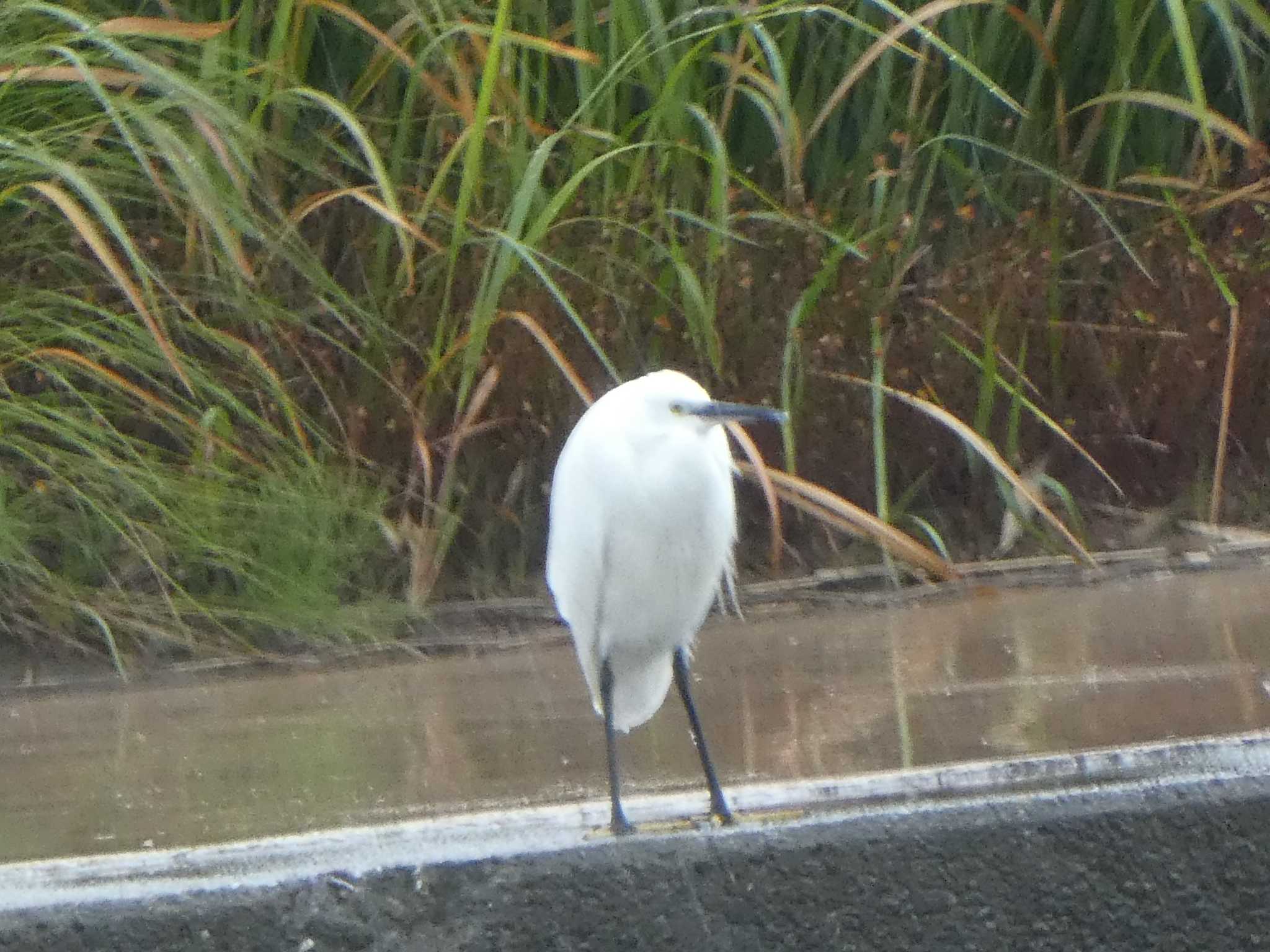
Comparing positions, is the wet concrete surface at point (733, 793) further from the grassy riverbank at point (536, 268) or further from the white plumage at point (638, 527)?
the grassy riverbank at point (536, 268)

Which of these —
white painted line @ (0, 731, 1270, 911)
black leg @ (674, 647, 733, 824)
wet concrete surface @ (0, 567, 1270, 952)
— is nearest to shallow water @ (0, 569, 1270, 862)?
wet concrete surface @ (0, 567, 1270, 952)

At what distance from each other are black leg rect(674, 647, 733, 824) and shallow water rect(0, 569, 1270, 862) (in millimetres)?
113

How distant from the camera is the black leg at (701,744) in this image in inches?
84.4

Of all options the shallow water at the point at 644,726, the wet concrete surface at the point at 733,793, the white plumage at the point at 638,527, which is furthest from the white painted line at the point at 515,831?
the white plumage at the point at 638,527

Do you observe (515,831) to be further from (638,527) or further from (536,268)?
(536,268)

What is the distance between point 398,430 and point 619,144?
0.69m

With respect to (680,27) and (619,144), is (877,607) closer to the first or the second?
(619,144)

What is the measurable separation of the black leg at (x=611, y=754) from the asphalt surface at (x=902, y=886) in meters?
0.15

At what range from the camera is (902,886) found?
1687 mm

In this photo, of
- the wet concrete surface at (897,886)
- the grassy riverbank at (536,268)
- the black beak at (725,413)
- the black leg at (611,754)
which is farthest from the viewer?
the grassy riverbank at (536,268)

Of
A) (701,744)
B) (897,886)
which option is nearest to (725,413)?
A: (701,744)

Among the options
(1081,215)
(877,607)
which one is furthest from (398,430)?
(1081,215)

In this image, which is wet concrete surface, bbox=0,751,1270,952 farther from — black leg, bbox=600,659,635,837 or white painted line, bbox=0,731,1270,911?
black leg, bbox=600,659,635,837

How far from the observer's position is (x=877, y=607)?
3.55m
